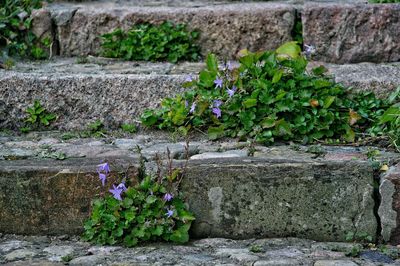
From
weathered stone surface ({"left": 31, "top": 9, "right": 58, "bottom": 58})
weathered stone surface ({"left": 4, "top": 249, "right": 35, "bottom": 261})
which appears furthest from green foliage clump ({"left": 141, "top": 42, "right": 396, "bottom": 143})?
weathered stone surface ({"left": 31, "top": 9, "right": 58, "bottom": 58})

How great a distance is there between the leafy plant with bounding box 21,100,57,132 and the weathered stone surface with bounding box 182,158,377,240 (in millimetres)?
980

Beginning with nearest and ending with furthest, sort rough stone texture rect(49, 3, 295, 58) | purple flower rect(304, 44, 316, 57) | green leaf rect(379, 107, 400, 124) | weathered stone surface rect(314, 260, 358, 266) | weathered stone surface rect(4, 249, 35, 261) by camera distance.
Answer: weathered stone surface rect(314, 260, 358, 266), weathered stone surface rect(4, 249, 35, 261), green leaf rect(379, 107, 400, 124), purple flower rect(304, 44, 316, 57), rough stone texture rect(49, 3, 295, 58)

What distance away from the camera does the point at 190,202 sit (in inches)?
120

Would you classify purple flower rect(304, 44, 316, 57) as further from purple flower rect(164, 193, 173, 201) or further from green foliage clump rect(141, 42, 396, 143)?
purple flower rect(164, 193, 173, 201)

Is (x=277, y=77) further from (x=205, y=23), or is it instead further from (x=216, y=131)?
(x=205, y=23)

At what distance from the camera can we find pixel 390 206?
117 inches

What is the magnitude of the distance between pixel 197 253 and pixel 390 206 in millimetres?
740

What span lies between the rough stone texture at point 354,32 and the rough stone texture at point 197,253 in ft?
4.80

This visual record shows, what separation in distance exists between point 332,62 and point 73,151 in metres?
1.57

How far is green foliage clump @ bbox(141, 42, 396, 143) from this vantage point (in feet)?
11.2

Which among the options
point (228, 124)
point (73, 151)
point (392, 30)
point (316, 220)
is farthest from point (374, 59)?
point (73, 151)

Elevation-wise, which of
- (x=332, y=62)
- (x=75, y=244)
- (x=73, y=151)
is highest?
(x=332, y=62)

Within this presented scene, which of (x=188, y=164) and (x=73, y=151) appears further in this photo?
(x=73, y=151)

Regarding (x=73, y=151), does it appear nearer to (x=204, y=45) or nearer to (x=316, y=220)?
(x=316, y=220)
